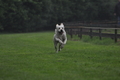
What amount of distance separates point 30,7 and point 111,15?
20.3 m

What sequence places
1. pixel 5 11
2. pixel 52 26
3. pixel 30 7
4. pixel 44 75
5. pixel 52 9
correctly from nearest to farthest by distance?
pixel 44 75, pixel 5 11, pixel 30 7, pixel 52 9, pixel 52 26

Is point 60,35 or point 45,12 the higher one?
point 60,35

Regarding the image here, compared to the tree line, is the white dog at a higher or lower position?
higher

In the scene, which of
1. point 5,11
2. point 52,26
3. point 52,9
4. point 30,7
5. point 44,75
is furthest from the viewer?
point 52,26

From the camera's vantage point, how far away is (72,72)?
9.17 m

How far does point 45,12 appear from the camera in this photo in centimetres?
5728

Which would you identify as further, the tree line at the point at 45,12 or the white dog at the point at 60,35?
the tree line at the point at 45,12

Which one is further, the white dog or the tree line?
the tree line

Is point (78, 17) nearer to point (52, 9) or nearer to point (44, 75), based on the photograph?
point (52, 9)

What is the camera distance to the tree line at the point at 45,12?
50344 mm

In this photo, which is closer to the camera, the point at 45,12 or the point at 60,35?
the point at 60,35

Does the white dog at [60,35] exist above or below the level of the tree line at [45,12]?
above

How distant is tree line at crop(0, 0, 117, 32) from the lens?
50344 millimetres

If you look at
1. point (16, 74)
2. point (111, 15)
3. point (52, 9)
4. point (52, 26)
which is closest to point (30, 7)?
point (52, 9)
